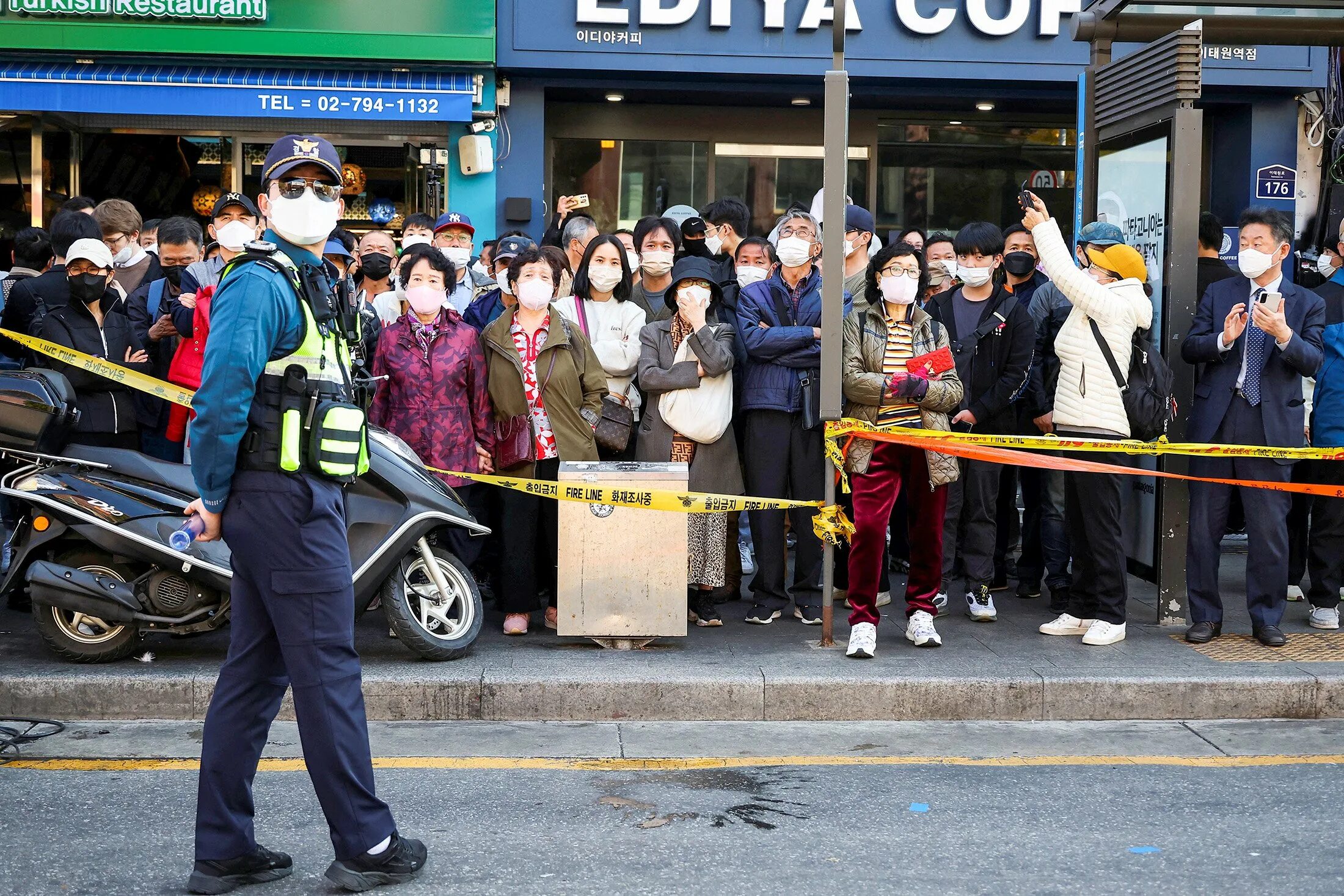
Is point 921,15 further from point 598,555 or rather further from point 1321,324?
point 598,555

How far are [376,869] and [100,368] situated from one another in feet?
12.9

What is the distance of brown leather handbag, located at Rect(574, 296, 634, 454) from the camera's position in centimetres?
734

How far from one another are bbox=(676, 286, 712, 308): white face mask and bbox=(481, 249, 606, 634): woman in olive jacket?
1.79ft

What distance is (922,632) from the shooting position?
272 inches

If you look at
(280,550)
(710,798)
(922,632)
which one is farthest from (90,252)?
(922,632)

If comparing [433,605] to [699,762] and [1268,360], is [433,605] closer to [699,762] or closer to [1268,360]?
[699,762]

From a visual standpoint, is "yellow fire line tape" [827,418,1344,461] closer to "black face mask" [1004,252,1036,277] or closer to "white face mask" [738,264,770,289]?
"white face mask" [738,264,770,289]

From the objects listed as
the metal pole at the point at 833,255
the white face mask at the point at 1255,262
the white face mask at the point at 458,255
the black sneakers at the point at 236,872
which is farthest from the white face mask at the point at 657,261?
the black sneakers at the point at 236,872

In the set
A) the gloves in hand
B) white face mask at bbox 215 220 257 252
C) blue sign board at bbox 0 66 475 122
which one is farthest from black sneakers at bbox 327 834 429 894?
blue sign board at bbox 0 66 475 122

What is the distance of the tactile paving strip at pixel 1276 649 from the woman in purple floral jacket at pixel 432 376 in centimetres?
368

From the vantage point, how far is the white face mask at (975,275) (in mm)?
7668

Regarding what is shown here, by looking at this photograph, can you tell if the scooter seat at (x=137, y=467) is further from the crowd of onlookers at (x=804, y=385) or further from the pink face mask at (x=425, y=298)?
the pink face mask at (x=425, y=298)

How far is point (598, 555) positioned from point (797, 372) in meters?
1.48

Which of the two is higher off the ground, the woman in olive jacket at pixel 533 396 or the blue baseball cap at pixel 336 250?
the blue baseball cap at pixel 336 250
